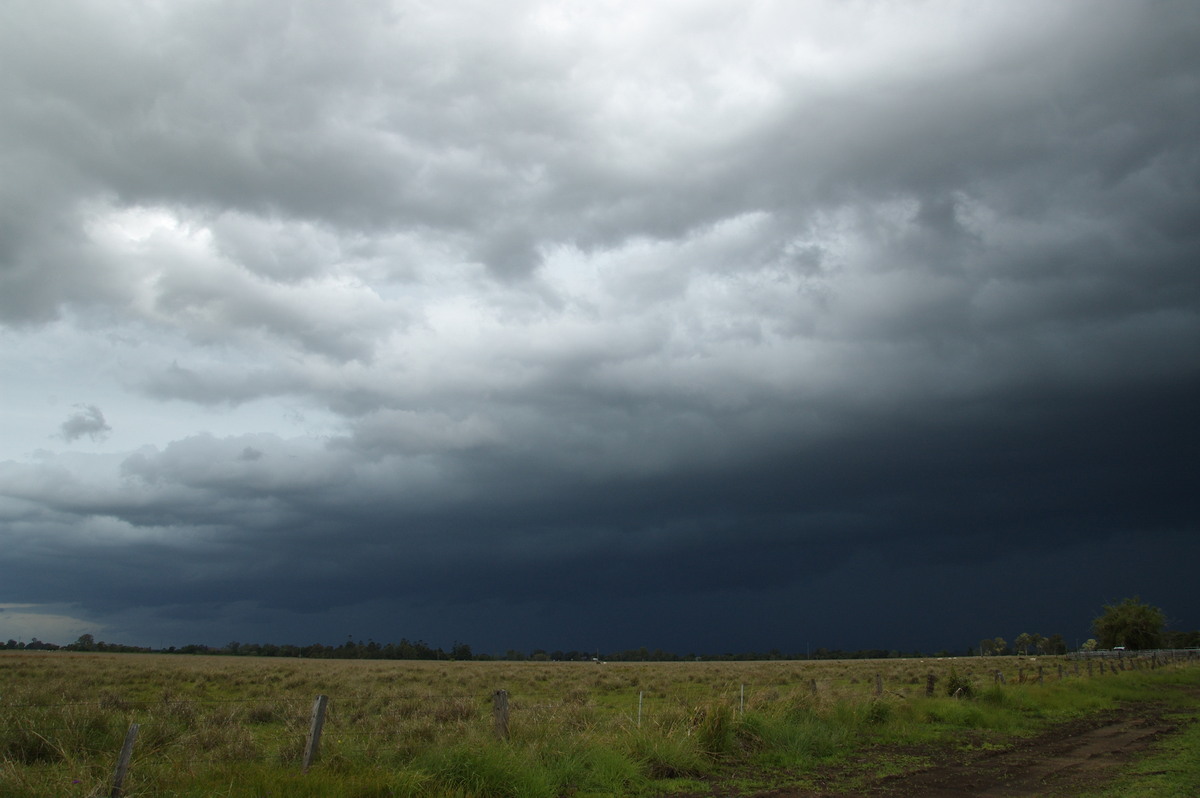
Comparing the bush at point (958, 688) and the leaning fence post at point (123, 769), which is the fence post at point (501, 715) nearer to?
the leaning fence post at point (123, 769)

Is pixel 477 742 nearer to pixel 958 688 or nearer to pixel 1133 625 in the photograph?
pixel 958 688

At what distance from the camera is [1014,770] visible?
14109mm

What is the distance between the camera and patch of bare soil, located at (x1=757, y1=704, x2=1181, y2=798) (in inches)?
473

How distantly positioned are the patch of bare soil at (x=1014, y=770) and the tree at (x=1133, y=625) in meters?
88.9

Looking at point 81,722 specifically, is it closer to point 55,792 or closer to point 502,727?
point 55,792

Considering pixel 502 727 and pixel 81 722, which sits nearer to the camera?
pixel 502 727

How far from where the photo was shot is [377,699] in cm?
2428

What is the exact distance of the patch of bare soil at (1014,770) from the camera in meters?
12.0

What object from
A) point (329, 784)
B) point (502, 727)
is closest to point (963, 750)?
point (502, 727)

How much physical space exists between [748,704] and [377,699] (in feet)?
43.8

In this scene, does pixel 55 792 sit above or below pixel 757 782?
above

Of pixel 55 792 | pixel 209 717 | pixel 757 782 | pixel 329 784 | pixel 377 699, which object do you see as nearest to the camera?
pixel 55 792


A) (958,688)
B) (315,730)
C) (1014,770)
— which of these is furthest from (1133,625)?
(315,730)

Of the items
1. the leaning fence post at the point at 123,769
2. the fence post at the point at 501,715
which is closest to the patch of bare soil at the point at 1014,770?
the fence post at the point at 501,715
